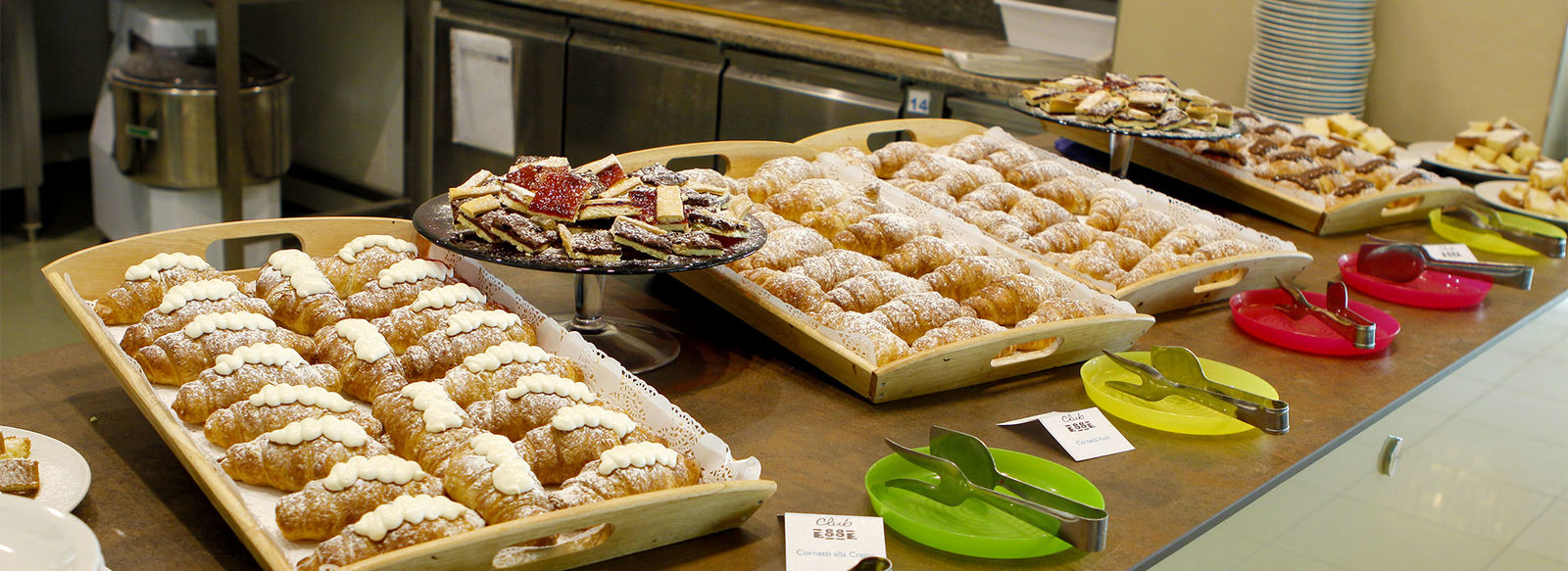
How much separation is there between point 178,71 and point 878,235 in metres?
3.53

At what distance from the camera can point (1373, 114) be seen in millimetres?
3779

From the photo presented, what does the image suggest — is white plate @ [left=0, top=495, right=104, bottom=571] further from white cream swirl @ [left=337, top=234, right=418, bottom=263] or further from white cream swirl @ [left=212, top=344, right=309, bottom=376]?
white cream swirl @ [left=337, top=234, right=418, bottom=263]

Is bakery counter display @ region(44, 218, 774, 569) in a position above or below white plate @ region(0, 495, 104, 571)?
below

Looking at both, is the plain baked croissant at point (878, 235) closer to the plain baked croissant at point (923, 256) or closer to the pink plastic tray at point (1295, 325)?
the plain baked croissant at point (923, 256)

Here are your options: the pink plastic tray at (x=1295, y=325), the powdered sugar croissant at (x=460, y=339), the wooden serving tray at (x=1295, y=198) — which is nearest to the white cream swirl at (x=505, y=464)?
the powdered sugar croissant at (x=460, y=339)

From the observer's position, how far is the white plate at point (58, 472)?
1.21 metres

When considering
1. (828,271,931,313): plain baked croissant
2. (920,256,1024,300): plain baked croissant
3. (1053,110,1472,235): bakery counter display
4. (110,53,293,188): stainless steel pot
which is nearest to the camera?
(828,271,931,313): plain baked croissant

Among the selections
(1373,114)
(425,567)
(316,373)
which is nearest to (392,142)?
(1373,114)

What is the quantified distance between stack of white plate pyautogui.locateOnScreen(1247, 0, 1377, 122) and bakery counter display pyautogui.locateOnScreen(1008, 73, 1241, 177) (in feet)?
3.24

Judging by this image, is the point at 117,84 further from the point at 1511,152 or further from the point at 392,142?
the point at 1511,152

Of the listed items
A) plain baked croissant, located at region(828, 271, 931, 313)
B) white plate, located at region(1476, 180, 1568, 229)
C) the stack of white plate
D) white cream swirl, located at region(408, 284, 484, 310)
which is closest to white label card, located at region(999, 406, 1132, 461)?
plain baked croissant, located at region(828, 271, 931, 313)

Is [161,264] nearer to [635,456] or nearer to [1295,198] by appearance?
[635,456]

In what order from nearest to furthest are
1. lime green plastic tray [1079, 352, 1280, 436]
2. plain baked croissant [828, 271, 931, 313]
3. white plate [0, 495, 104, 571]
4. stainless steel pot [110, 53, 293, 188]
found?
1. white plate [0, 495, 104, 571]
2. lime green plastic tray [1079, 352, 1280, 436]
3. plain baked croissant [828, 271, 931, 313]
4. stainless steel pot [110, 53, 293, 188]

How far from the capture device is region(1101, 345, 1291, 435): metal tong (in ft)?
5.16
